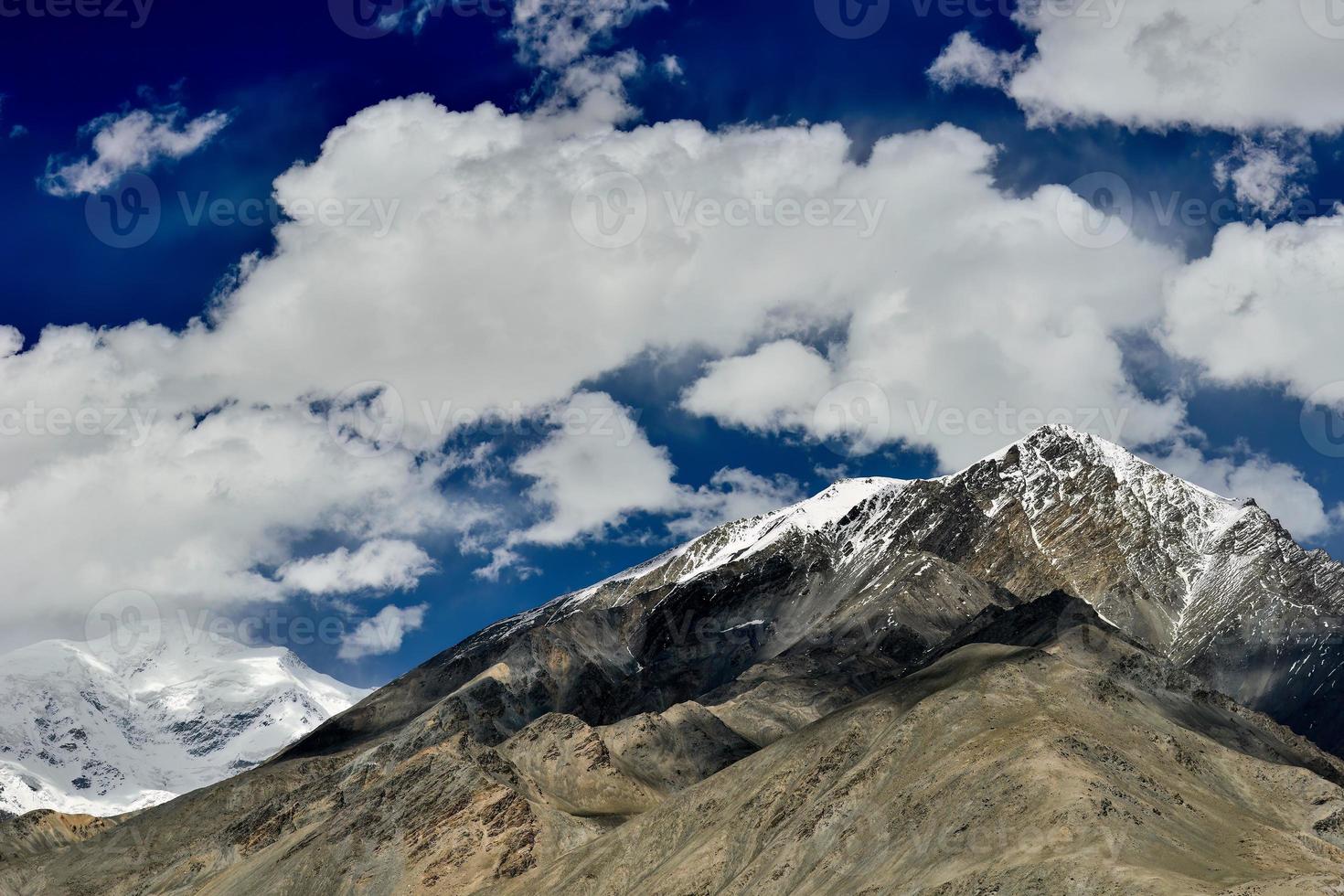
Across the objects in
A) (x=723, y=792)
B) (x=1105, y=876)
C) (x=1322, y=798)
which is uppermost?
(x=723, y=792)

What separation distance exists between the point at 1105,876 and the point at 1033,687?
59856 millimetres

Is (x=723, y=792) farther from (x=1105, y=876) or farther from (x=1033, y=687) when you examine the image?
(x=1105, y=876)

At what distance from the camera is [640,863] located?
174m

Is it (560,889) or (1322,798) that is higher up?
(560,889)

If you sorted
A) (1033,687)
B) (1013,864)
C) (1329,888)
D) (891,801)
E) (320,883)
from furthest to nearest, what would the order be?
(320,883), (1033,687), (891,801), (1013,864), (1329,888)

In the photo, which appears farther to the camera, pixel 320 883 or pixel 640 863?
pixel 320 883

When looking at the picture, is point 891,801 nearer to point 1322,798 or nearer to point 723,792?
point 723,792

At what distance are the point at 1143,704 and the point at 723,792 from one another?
168 ft

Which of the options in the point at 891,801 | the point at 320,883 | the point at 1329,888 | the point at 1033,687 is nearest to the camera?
the point at 1329,888

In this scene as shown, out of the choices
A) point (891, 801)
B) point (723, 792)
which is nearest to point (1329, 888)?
point (891, 801)

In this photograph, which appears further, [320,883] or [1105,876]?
[320,883]

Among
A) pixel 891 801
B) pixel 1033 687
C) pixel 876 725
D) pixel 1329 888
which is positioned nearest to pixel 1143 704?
pixel 1033 687

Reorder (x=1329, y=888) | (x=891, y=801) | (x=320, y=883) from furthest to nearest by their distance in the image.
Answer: (x=320, y=883), (x=891, y=801), (x=1329, y=888)

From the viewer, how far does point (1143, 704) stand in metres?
178
